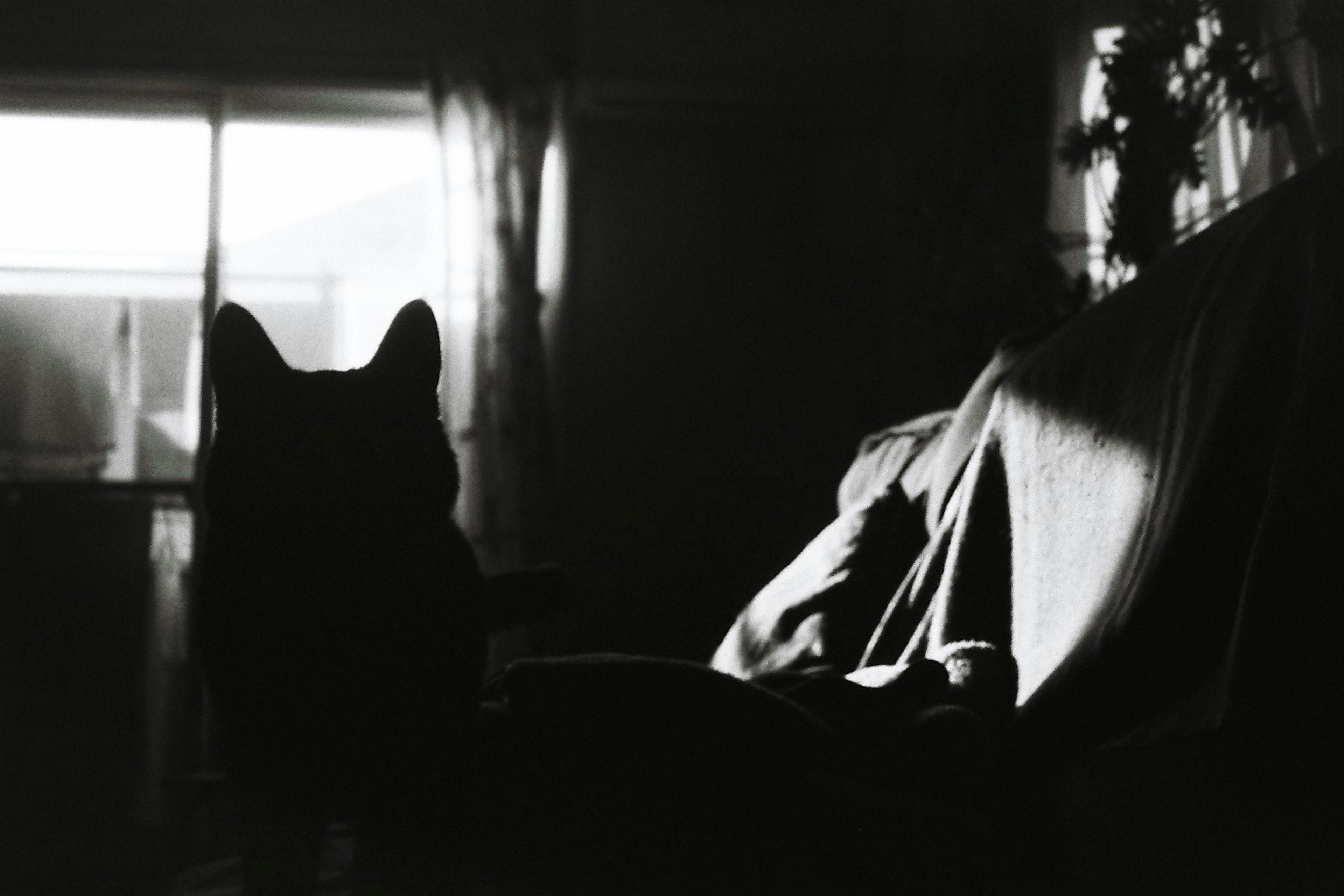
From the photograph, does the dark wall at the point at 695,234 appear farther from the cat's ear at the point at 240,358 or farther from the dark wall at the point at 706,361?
the cat's ear at the point at 240,358

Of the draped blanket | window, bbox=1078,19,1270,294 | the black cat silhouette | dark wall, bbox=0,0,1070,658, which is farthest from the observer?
dark wall, bbox=0,0,1070,658

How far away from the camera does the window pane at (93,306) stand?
11.7 feet

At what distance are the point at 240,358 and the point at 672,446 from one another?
3048mm

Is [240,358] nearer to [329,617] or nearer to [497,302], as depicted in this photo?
[329,617]

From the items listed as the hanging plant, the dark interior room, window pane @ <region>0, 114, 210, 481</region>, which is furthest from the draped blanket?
window pane @ <region>0, 114, 210, 481</region>

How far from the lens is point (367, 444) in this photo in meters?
0.67

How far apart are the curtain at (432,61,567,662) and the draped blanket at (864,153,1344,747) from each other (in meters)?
2.34

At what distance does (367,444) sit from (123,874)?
88 cm

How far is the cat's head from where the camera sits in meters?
0.64

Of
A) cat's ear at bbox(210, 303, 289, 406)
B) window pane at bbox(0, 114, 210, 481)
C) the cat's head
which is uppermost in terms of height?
window pane at bbox(0, 114, 210, 481)

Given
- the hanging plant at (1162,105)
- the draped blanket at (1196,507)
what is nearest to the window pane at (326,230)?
the hanging plant at (1162,105)

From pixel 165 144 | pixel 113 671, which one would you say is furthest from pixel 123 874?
pixel 165 144

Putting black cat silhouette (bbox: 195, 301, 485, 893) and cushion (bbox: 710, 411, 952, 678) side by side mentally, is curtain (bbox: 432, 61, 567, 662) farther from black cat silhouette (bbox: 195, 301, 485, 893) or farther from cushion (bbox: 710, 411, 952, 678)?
black cat silhouette (bbox: 195, 301, 485, 893)

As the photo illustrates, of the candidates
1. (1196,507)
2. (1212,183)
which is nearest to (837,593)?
(1196,507)
